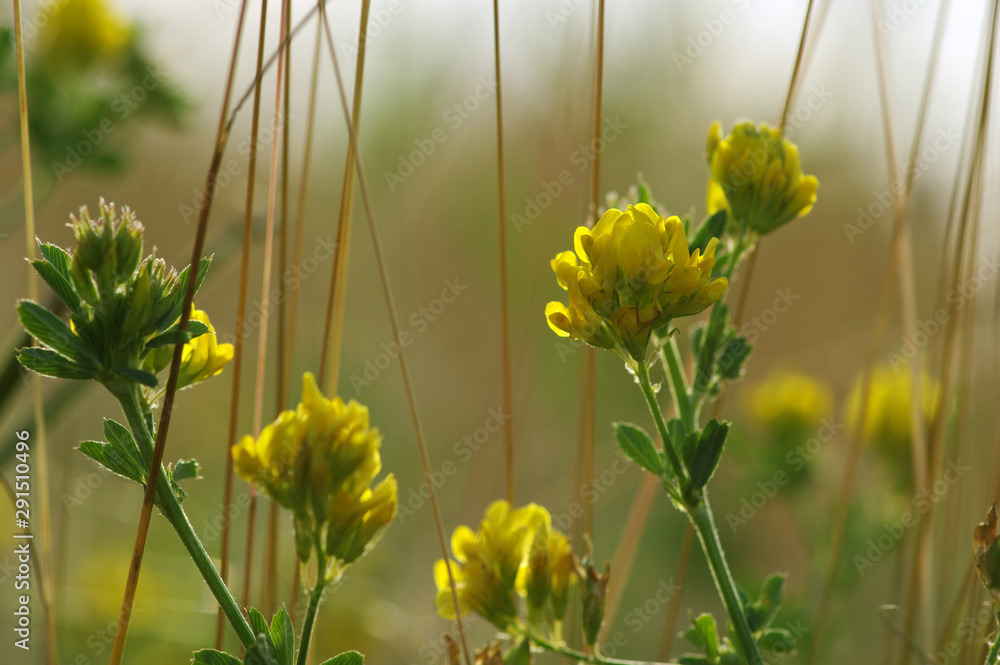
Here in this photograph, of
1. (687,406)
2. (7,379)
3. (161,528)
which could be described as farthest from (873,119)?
(161,528)

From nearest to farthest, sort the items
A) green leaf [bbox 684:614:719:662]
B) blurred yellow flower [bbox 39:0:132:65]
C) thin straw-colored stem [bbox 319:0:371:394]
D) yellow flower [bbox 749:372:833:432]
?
1. green leaf [bbox 684:614:719:662]
2. thin straw-colored stem [bbox 319:0:371:394]
3. blurred yellow flower [bbox 39:0:132:65]
4. yellow flower [bbox 749:372:833:432]

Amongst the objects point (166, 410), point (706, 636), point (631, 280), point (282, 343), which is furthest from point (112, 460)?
point (706, 636)

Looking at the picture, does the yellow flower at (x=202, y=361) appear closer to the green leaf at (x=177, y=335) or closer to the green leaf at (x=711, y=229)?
the green leaf at (x=177, y=335)

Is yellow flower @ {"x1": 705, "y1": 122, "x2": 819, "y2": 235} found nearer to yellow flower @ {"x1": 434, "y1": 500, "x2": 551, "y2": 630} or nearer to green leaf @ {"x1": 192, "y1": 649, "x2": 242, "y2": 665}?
yellow flower @ {"x1": 434, "y1": 500, "x2": 551, "y2": 630}

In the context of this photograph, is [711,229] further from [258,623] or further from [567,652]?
[258,623]

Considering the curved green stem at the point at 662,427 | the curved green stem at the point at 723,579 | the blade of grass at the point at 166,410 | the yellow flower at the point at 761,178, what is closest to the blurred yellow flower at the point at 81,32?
the blade of grass at the point at 166,410

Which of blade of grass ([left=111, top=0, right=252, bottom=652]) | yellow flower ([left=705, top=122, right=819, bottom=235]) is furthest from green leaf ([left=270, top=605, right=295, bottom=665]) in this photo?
yellow flower ([left=705, top=122, right=819, bottom=235])
